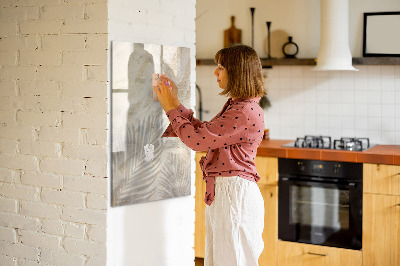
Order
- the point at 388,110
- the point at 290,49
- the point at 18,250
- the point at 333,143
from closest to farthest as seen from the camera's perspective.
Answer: the point at 18,250 < the point at 333,143 < the point at 388,110 < the point at 290,49

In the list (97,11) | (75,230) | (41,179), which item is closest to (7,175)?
(41,179)

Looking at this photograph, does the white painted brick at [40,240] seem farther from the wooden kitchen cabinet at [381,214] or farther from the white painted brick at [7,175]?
the wooden kitchen cabinet at [381,214]

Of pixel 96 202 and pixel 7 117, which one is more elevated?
pixel 7 117

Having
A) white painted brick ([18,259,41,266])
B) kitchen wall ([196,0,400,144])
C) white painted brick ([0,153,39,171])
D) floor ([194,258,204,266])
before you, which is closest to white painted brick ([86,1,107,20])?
white painted brick ([0,153,39,171])

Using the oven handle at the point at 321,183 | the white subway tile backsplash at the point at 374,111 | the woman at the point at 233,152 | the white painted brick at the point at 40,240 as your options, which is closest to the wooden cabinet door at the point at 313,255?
the oven handle at the point at 321,183

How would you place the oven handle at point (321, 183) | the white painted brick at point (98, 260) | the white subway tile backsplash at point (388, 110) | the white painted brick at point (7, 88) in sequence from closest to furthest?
the white painted brick at point (98, 260) < the white painted brick at point (7, 88) < the oven handle at point (321, 183) < the white subway tile backsplash at point (388, 110)

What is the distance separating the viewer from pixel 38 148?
2977mm

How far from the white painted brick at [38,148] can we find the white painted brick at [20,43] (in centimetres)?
48

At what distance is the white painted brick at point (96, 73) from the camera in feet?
9.00

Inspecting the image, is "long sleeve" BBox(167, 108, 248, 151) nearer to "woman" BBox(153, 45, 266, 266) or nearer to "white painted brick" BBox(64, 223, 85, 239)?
"woman" BBox(153, 45, 266, 266)

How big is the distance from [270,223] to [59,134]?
1900 mm

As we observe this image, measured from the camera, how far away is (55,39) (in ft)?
9.41

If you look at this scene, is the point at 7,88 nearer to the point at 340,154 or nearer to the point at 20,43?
the point at 20,43

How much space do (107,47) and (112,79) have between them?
0.50 ft
